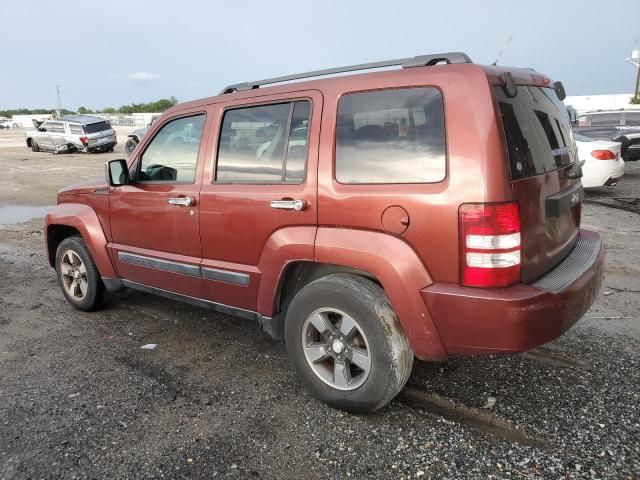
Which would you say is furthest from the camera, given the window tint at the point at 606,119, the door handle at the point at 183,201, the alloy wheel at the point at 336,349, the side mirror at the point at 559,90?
the window tint at the point at 606,119

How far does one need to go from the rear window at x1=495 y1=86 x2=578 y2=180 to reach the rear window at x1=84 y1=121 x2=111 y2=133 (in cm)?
2355

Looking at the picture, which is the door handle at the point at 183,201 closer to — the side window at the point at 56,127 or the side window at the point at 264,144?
the side window at the point at 264,144

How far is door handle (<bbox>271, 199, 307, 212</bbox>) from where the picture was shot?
2971 millimetres

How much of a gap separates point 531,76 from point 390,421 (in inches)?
84.2

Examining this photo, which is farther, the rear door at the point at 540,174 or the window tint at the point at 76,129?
the window tint at the point at 76,129

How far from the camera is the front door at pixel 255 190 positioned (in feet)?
9.90

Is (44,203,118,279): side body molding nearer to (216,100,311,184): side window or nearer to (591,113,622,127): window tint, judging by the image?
(216,100,311,184): side window

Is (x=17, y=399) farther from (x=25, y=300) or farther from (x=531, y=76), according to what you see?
(x=531, y=76)

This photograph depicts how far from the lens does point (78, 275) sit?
15.5 ft

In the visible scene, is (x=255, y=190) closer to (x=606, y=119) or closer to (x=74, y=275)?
(x=74, y=275)

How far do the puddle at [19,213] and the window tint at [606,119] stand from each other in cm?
1320

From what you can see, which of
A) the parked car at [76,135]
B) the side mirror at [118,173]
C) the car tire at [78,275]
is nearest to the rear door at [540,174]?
the side mirror at [118,173]

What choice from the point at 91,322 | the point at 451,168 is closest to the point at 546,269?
the point at 451,168

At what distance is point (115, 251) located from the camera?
14.0 ft
